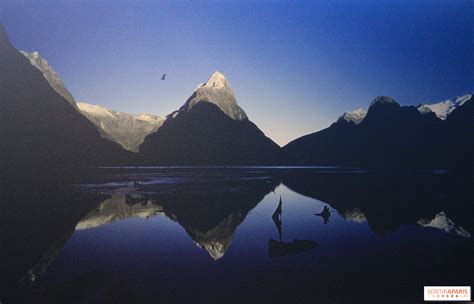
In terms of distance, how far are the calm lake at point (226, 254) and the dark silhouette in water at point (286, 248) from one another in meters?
0.07

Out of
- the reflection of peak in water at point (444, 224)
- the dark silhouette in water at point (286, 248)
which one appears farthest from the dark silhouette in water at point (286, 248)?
the reflection of peak in water at point (444, 224)

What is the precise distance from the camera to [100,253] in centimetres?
1998

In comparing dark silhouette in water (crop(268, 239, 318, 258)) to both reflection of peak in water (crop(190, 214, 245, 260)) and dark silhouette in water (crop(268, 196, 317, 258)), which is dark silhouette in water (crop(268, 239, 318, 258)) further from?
reflection of peak in water (crop(190, 214, 245, 260))

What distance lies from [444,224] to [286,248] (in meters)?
19.1

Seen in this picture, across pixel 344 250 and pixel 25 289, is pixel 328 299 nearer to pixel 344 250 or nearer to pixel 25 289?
pixel 344 250

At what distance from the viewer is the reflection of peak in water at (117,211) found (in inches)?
1130

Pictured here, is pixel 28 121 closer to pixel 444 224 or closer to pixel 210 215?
pixel 210 215

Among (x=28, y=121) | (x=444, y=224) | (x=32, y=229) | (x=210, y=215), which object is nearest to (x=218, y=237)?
(x=210, y=215)

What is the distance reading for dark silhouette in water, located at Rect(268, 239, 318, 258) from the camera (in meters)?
19.3

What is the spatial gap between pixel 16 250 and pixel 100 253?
207 inches

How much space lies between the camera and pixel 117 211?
112 ft

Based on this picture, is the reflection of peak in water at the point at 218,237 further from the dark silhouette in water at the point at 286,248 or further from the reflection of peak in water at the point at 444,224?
the reflection of peak in water at the point at 444,224

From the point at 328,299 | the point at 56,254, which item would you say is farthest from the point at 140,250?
the point at 328,299

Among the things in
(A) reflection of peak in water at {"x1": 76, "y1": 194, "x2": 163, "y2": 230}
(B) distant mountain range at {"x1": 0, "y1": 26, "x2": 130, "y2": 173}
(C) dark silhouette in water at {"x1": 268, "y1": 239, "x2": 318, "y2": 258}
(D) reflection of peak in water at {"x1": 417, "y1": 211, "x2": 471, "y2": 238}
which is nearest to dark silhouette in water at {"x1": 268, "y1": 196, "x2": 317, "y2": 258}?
(C) dark silhouette in water at {"x1": 268, "y1": 239, "x2": 318, "y2": 258}
